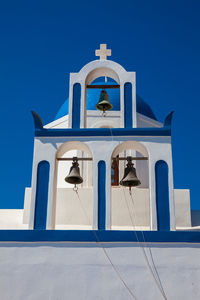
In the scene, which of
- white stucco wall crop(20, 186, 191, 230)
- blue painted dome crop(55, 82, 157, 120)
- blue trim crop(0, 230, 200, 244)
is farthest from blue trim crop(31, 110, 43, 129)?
blue painted dome crop(55, 82, 157, 120)

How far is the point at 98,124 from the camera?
9992 millimetres

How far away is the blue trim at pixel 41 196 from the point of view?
5758 millimetres

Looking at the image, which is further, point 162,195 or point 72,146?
point 72,146

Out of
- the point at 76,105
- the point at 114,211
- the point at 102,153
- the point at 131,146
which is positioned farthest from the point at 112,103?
the point at 102,153

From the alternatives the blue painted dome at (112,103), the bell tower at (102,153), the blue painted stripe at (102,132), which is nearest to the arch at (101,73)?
the bell tower at (102,153)

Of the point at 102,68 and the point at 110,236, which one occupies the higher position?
the point at 102,68

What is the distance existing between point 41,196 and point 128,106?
1933 mm

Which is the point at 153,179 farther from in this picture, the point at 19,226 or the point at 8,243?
the point at 19,226

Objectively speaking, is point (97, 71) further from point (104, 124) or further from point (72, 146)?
point (104, 124)

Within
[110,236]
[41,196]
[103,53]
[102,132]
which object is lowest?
[110,236]
